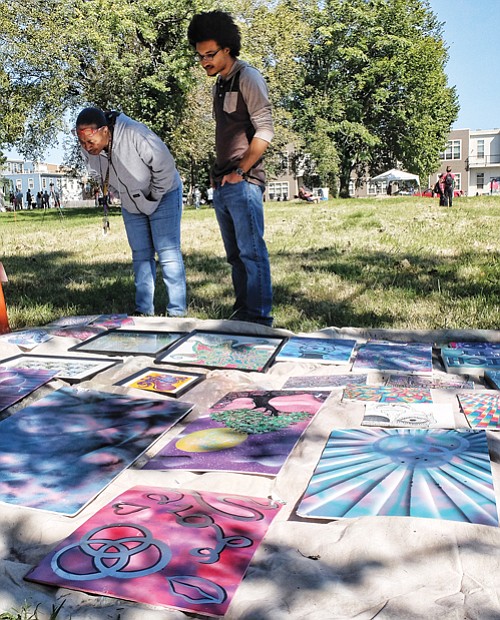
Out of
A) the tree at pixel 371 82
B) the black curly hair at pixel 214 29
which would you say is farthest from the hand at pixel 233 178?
the tree at pixel 371 82

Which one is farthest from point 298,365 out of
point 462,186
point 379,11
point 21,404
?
point 462,186

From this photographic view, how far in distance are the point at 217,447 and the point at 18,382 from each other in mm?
1267

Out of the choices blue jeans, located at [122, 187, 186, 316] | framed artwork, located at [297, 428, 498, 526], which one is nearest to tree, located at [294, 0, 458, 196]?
blue jeans, located at [122, 187, 186, 316]

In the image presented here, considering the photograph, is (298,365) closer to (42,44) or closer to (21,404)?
(21,404)

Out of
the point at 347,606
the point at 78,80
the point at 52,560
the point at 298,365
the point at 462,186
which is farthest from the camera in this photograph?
the point at 462,186

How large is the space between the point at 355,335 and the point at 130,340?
1.40m

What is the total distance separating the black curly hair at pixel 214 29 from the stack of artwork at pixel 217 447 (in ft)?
5.73

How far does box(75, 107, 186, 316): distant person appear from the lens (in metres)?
4.23

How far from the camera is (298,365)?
Answer: 3512 millimetres

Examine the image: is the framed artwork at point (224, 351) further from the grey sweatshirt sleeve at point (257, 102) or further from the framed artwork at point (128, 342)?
the grey sweatshirt sleeve at point (257, 102)

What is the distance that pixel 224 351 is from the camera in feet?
12.2

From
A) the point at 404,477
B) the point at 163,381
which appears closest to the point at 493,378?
the point at 404,477

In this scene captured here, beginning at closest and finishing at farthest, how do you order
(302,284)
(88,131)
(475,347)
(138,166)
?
(475,347)
(88,131)
(138,166)
(302,284)

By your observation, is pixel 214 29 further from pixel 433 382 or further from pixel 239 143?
pixel 433 382
